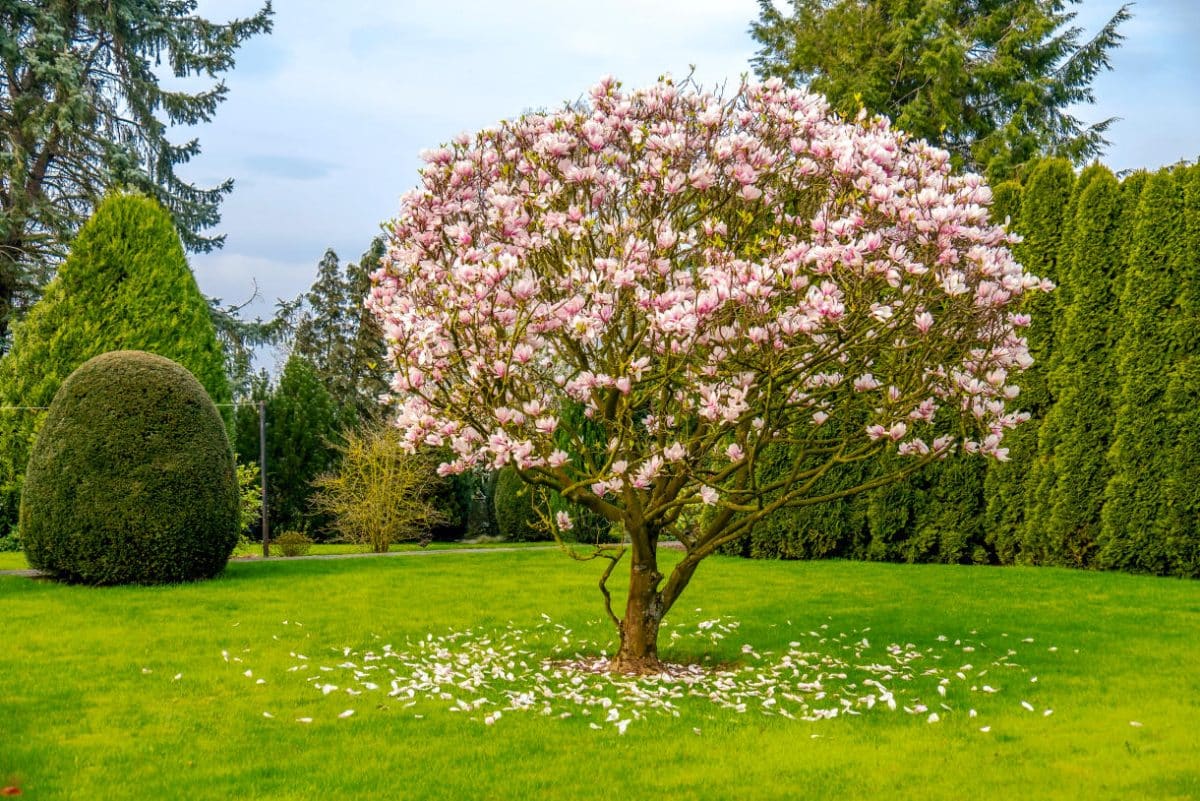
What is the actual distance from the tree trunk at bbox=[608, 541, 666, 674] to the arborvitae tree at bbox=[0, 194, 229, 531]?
33.8 feet

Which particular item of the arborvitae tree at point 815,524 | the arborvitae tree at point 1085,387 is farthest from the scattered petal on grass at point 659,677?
the arborvitae tree at point 815,524

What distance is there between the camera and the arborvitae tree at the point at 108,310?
15648 millimetres

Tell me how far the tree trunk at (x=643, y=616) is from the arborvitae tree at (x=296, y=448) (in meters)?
17.7

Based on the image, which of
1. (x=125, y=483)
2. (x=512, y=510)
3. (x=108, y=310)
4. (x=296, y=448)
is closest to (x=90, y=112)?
(x=296, y=448)

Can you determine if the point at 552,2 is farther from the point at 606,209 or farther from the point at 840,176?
the point at 840,176

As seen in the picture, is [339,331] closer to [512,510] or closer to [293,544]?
[512,510]

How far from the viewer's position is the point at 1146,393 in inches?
484

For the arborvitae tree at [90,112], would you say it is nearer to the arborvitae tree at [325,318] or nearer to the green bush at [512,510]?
the arborvitae tree at [325,318]

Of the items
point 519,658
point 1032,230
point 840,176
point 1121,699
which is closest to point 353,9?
point 840,176

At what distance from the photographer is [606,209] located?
22.1ft

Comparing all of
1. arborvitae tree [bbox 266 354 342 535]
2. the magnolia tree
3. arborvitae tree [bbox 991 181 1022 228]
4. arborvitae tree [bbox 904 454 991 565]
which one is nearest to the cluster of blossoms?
the magnolia tree

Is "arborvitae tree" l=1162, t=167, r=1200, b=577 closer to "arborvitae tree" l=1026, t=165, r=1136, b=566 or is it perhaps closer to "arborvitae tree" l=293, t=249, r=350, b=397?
"arborvitae tree" l=1026, t=165, r=1136, b=566

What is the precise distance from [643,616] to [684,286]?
252 cm

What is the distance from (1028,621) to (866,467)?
18.0 ft
